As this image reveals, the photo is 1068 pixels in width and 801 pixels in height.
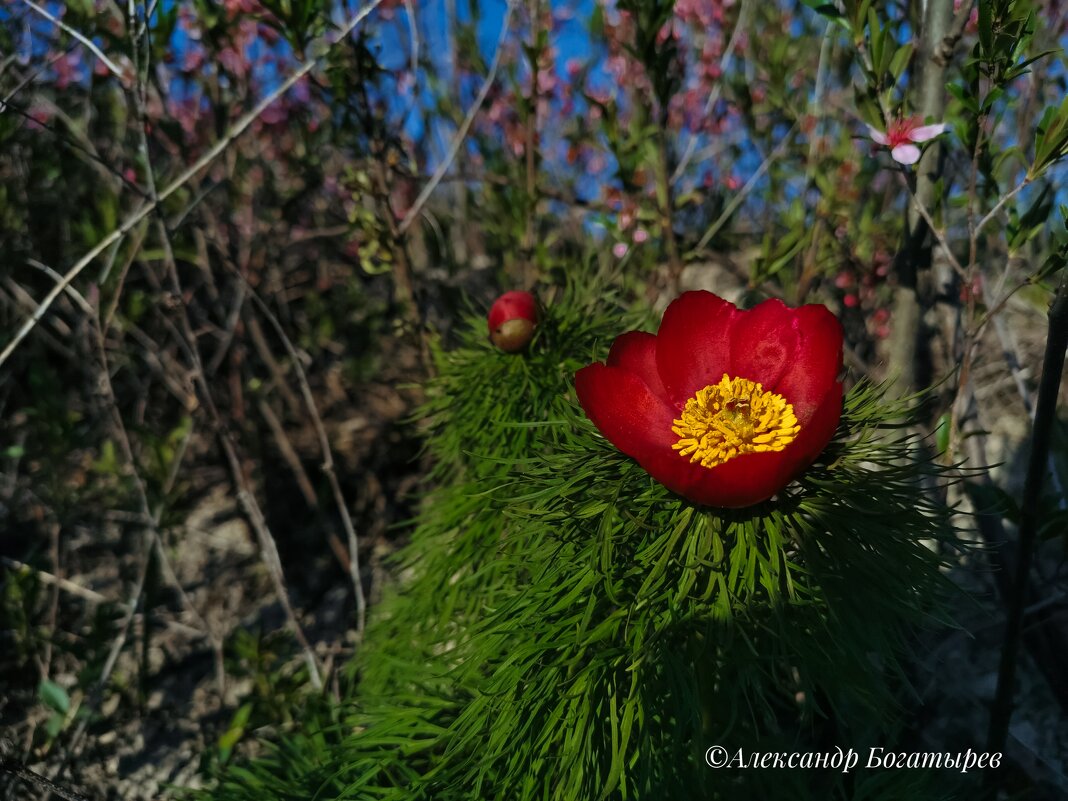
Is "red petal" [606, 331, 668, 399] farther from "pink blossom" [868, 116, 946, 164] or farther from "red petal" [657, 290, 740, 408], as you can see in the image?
"pink blossom" [868, 116, 946, 164]

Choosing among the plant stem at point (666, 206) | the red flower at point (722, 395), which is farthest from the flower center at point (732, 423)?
the plant stem at point (666, 206)

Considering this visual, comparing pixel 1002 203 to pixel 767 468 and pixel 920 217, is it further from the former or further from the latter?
pixel 767 468

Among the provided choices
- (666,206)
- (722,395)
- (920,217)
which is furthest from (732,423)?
(666,206)

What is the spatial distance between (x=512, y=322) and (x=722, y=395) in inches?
14.2

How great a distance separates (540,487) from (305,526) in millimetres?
1451

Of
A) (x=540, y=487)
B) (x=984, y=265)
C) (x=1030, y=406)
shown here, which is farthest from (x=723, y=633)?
(x=984, y=265)

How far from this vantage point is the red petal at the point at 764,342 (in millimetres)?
807

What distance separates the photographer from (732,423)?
76cm

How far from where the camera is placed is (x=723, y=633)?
0.71m

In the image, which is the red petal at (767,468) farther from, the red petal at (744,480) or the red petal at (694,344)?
the red petal at (694,344)

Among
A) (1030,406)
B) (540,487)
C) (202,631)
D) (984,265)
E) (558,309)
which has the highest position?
(984,265)

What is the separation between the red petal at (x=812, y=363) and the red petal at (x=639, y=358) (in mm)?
121

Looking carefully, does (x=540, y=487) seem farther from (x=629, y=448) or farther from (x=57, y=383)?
(x=57, y=383)

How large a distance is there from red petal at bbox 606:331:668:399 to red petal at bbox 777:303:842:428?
12 centimetres
